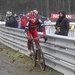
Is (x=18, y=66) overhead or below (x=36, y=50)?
below

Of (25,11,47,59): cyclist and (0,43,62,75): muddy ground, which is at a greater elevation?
(25,11,47,59): cyclist

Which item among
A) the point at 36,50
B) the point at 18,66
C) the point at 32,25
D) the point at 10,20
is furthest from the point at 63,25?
the point at 10,20

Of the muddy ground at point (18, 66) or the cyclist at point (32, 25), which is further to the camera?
the cyclist at point (32, 25)

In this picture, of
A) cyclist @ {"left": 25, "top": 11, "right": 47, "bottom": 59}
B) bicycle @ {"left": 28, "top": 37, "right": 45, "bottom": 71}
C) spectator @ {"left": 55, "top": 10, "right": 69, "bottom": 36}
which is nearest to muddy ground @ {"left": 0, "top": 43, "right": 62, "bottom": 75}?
bicycle @ {"left": 28, "top": 37, "right": 45, "bottom": 71}

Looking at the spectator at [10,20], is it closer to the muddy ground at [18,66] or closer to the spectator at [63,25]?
the muddy ground at [18,66]

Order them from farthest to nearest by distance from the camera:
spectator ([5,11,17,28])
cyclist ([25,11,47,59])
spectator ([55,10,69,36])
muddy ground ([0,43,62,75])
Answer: spectator ([5,11,17,28]), spectator ([55,10,69,36]), cyclist ([25,11,47,59]), muddy ground ([0,43,62,75])

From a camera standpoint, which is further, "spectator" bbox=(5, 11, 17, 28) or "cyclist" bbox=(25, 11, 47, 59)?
"spectator" bbox=(5, 11, 17, 28)

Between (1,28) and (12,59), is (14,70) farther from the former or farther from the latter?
(1,28)

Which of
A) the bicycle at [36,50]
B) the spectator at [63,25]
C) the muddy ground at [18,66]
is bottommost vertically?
the muddy ground at [18,66]

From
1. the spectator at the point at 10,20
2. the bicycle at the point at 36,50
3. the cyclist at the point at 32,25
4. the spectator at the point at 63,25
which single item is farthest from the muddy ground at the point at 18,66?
the spectator at the point at 10,20

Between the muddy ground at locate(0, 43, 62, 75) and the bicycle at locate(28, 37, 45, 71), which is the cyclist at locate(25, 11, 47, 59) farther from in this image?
the muddy ground at locate(0, 43, 62, 75)

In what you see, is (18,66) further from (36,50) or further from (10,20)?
(10,20)

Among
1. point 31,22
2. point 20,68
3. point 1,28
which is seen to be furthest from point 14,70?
point 1,28

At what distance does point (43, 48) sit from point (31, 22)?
0.91 metres
